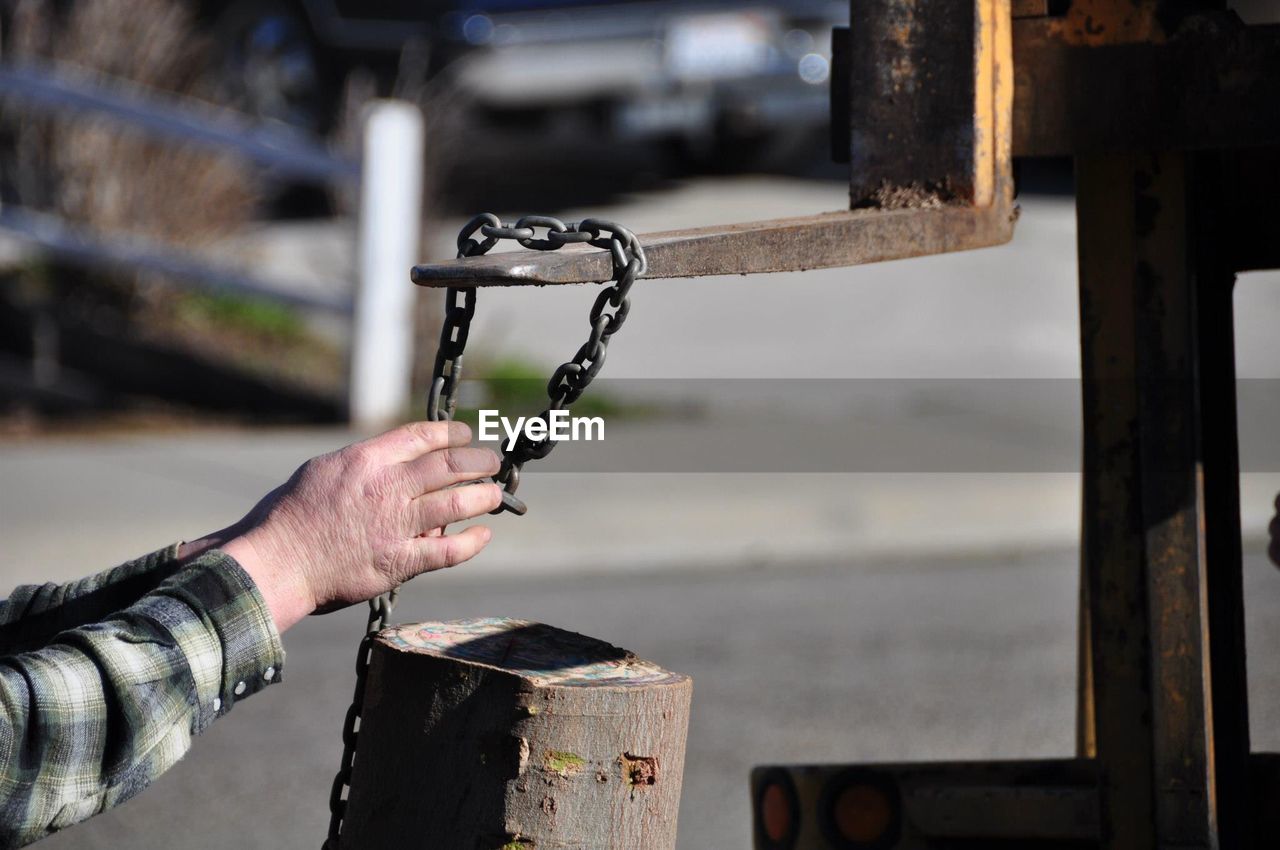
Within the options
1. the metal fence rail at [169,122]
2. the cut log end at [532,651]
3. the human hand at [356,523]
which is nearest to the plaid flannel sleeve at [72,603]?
the human hand at [356,523]

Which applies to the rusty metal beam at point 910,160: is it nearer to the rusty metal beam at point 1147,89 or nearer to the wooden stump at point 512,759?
the rusty metal beam at point 1147,89

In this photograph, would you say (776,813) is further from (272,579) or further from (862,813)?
(272,579)

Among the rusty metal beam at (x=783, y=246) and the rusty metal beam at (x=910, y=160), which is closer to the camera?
the rusty metal beam at (x=783, y=246)

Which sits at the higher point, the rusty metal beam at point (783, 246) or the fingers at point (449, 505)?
the rusty metal beam at point (783, 246)

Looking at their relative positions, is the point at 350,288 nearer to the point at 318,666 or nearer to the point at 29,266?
the point at 29,266

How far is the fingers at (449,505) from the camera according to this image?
1676 millimetres

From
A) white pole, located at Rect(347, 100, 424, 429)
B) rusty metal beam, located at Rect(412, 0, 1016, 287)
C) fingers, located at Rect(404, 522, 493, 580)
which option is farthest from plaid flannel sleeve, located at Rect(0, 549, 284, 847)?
white pole, located at Rect(347, 100, 424, 429)

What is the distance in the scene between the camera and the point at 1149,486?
6.59ft

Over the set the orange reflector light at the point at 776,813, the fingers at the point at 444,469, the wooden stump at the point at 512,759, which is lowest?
the orange reflector light at the point at 776,813

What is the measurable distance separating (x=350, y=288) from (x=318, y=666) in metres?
3.56

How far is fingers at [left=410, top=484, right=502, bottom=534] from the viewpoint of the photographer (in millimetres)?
1676

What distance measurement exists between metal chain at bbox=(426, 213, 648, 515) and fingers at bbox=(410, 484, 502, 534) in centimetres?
6

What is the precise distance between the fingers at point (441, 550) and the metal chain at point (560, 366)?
0.22 feet

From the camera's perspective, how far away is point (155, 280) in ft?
28.2
